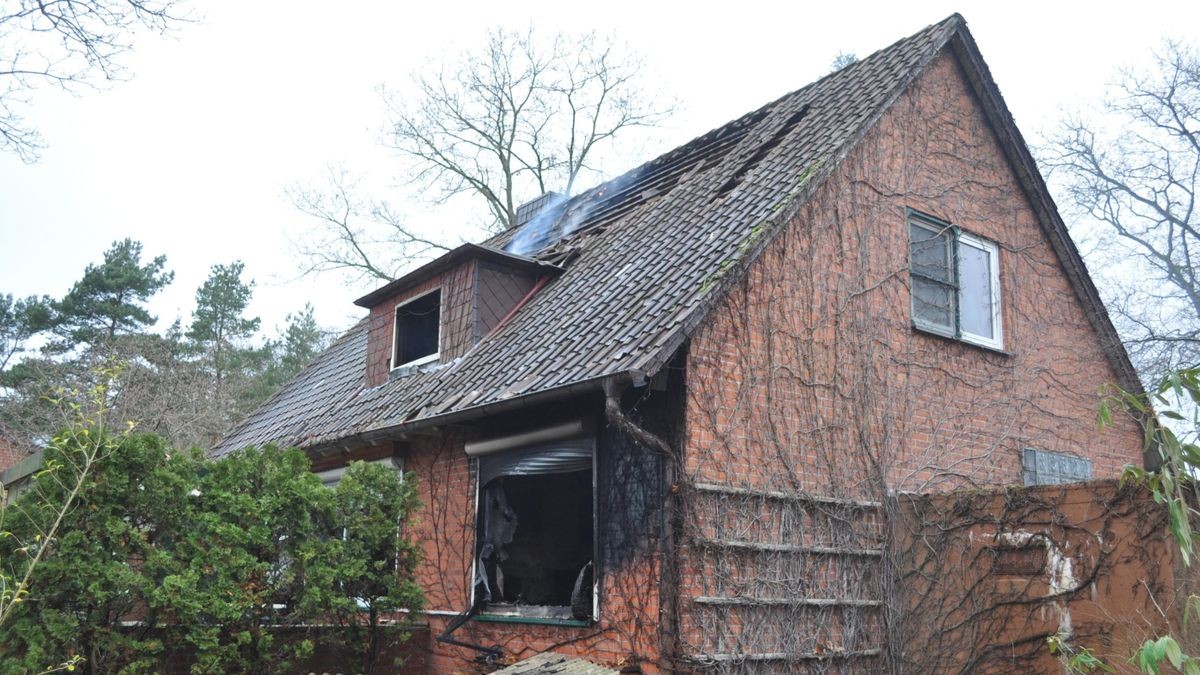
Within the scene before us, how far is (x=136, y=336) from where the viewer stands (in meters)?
30.6

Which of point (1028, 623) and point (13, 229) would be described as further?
point (13, 229)

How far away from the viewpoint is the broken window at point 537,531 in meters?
8.35

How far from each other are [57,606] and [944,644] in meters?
7.26

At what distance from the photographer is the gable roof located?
793 centimetres

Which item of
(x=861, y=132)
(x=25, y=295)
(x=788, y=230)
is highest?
(x=25, y=295)

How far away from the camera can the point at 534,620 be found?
8.31 m

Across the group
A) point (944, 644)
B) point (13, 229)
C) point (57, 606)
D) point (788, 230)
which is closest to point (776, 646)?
point (944, 644)

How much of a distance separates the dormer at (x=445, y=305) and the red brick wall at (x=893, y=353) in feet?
12.4

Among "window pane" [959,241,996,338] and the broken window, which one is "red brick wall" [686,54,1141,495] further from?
the broken window

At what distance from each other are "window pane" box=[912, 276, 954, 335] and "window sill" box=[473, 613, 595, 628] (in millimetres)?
4602

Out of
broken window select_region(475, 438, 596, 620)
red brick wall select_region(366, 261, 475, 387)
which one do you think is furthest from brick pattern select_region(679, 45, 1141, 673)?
red brick wall select_region(366, 261, 475, 387)

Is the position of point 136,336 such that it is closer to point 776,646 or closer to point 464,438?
point 464,438

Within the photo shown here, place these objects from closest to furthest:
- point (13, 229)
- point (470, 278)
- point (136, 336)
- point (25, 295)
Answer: point (13, 229) → point (470, 278) → point (136, 336) → point (25, 295)

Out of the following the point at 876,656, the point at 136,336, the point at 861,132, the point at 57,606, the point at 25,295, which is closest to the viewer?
the point at 57,606
